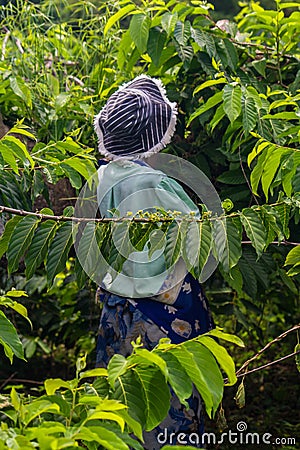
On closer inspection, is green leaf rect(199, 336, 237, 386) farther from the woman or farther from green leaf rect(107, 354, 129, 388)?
the woman

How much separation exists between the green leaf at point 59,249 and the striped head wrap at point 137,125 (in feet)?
1.54

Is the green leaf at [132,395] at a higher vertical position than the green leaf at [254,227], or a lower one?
higher

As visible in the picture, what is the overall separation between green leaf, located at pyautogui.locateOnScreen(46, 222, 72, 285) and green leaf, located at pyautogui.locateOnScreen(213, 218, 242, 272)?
11.0 inches

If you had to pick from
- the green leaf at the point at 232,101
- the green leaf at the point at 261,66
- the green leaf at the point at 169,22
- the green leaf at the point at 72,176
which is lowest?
the green leaf at the point at 261,66

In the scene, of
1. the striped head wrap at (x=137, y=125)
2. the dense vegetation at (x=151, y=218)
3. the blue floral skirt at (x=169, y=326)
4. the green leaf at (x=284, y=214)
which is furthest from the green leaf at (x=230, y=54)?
the green leaf at (x=284, y=214)

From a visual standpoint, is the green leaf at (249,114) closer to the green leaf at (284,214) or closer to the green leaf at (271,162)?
the green leaf at (271,162)

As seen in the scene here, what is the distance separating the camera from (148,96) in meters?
1.85

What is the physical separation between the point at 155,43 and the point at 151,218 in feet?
3.02

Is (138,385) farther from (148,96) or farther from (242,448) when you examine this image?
(242,448)

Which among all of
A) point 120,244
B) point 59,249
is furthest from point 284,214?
point 59,249

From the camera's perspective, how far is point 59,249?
1412 mm

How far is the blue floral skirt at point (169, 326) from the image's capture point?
5.88 ft

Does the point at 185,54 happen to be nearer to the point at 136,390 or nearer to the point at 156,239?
the point at 156,239

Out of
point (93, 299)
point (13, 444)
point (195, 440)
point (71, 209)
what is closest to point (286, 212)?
point (71, 209)
